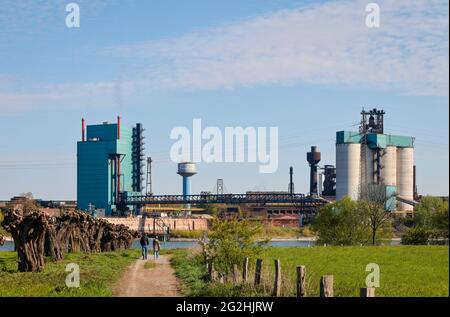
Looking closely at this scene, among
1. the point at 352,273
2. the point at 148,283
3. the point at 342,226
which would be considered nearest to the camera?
the point at 148,283

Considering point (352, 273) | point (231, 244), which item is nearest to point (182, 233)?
point (352, 273)

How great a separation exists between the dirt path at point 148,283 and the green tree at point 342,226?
1839 inches

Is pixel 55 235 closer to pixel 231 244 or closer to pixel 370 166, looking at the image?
pixel 231 244

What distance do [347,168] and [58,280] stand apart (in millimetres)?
156766

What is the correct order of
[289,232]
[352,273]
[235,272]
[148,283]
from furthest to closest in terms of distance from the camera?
[289,232] < [352,273] < [148,283] < [235,272]

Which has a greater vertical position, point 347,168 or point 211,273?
point 347,168

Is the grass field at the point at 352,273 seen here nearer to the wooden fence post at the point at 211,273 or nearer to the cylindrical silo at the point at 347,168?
the wooden fence post at the point at 211,273

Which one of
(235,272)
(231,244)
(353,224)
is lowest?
(353,224)

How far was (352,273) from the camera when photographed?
4031 centimetres

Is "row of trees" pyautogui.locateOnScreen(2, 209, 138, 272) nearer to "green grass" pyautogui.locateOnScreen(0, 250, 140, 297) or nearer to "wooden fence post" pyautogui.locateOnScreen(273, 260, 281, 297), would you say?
"green grass" pyautogui.locateOnScreen(0, 250, 140, 297)

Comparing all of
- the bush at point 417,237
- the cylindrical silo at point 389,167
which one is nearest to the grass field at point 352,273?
the bush at point 417,237
